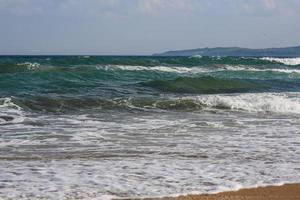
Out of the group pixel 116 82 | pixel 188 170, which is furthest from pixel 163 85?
pixel 188 170

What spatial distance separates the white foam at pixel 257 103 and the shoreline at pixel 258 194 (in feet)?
28.1

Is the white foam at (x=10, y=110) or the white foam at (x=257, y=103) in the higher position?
the white foam at (x=10, y=110)

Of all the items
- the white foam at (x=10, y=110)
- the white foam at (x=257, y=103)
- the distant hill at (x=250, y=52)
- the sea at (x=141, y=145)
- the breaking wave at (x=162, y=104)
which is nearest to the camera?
the sea at (x=141, y=145)

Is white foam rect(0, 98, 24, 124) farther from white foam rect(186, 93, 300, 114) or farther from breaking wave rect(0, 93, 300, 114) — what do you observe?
white foam rect(186, 93, 300, 114)

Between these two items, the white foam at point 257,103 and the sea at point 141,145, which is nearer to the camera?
the sea at point 141,145

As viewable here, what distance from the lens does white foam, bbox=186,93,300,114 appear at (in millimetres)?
14562

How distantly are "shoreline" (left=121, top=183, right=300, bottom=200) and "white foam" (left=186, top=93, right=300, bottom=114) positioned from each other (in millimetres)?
8563

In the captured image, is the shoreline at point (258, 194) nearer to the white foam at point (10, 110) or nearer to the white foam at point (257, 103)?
the white foam at point (10, 110)

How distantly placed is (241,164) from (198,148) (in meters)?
1.24

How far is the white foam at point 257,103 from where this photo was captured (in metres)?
14.6

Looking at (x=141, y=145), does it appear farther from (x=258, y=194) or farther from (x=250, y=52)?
(x=250, y=52)

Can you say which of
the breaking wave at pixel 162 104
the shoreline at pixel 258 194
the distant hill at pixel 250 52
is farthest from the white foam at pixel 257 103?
the distant hill at pixel 250 52

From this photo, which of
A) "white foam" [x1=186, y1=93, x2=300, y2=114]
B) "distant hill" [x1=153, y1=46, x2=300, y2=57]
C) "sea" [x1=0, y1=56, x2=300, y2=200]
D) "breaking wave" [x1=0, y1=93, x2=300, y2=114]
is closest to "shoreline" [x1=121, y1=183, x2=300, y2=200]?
"sea" [x1=0, y1=56, x2=300, y2=200]

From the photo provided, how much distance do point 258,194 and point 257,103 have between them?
31.9 ft
